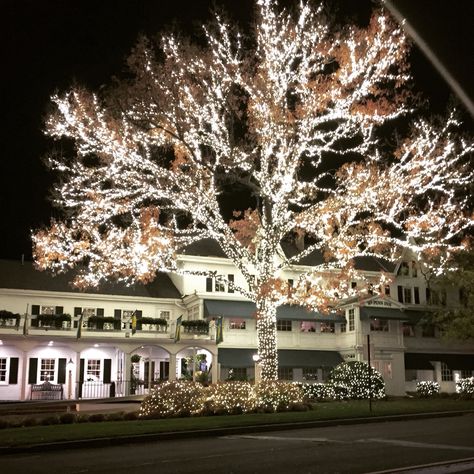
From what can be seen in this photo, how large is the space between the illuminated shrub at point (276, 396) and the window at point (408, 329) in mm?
22541

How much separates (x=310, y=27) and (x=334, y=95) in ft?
7.18

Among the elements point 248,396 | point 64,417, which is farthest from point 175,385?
point 64,417

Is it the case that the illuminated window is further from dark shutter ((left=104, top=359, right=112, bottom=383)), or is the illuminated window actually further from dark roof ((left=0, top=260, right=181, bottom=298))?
dark shutter ((left=104, top=359, right=112, bottom=383))

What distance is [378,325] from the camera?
1642 inches

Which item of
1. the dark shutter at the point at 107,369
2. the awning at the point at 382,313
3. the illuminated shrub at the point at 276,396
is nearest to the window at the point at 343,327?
the awning at the point at 382,313

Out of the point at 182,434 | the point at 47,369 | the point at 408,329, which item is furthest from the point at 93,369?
the point at 182,434

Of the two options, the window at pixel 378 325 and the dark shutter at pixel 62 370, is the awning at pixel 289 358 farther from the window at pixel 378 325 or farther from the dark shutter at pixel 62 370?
the dark shutter at pixel 62 370

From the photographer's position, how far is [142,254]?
21703mm

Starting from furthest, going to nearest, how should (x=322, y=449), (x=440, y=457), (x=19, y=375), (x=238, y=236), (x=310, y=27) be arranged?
(x=19, y=375) < (x=238, y=236) < (x=310, y=27) < (x=322, y=449) < (x=440, y=457)

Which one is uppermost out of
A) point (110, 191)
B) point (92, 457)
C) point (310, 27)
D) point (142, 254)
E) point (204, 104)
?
point (310, 27)

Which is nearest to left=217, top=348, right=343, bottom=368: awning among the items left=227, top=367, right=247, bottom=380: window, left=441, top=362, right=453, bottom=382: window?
left=227, top=367, right=247, bottom=380: window

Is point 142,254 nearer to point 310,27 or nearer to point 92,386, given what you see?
point 310,27

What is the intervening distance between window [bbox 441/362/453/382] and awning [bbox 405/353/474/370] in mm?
557

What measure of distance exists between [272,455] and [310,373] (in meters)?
30.1
